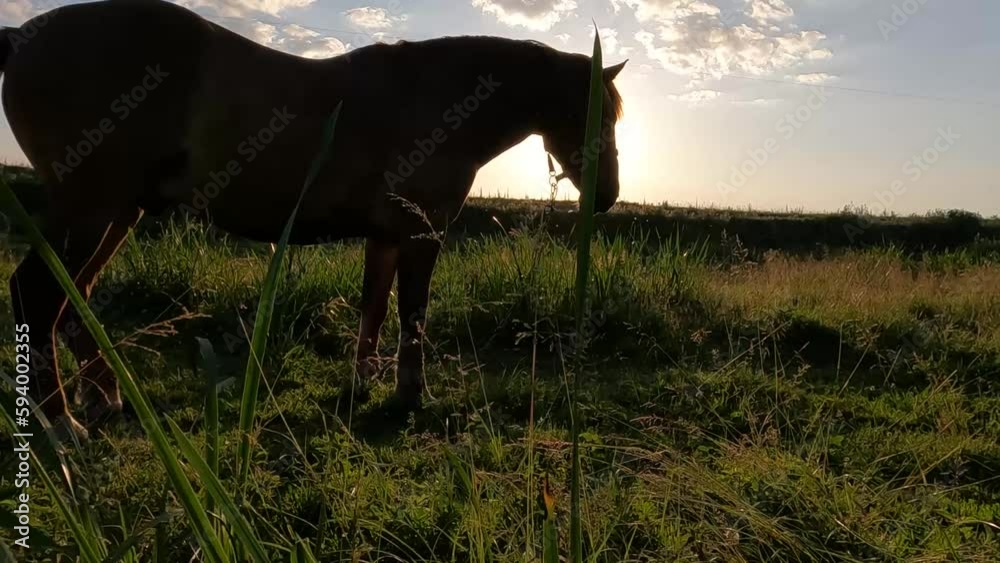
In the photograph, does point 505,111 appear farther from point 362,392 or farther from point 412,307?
point 362,392

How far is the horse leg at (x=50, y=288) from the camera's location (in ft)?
9.67

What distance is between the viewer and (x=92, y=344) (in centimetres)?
362

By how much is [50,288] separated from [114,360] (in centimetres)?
277

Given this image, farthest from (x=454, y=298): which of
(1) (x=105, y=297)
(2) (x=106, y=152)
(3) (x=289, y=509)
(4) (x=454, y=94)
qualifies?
(3) (x=289, y=509)

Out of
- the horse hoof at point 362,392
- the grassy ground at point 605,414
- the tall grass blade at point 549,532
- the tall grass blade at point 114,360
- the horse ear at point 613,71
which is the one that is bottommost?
the horse hoof at point 362,392

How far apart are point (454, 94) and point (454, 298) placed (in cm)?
207

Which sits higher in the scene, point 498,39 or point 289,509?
point 498,39

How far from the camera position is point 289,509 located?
219 centimetres

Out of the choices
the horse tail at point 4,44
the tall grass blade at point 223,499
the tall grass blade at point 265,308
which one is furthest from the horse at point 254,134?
the tall grass blade at point 223,499

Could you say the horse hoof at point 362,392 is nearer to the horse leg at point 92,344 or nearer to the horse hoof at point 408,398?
the horse hoof at point 408,398

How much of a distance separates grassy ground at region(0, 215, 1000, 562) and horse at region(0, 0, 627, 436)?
55cm

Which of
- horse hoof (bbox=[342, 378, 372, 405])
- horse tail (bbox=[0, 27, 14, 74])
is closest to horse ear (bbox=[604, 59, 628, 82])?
horse hoof (bbox=[342, 378, 372, 405])

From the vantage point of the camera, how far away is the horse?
308cm

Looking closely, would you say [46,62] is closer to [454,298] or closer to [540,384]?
[540,384]
